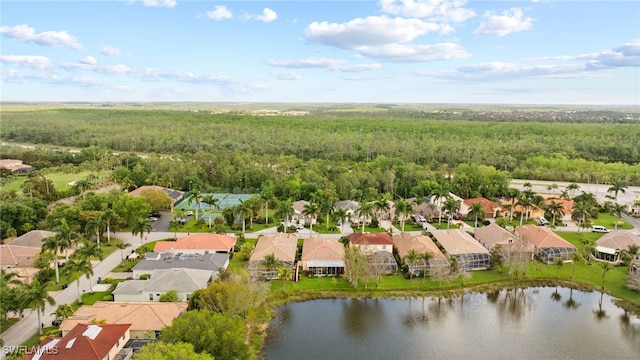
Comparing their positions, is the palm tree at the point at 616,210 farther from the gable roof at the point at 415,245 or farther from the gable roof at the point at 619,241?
the gable roof at the point at 415,245

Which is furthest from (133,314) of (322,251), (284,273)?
(322,251)

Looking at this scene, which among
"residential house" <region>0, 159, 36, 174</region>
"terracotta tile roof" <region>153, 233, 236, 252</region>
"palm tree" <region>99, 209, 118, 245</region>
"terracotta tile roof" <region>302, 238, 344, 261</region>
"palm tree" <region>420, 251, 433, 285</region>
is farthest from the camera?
"residential house" <region>0, 159, 36, 174</region>

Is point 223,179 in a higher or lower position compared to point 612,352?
higher

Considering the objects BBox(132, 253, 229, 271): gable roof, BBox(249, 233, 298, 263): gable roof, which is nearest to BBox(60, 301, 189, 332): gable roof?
BBox(132, 253, 229, 271): gable roof

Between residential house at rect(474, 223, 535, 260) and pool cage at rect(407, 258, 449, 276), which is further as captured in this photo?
pool cage at rect(407, 258, 449, 276)

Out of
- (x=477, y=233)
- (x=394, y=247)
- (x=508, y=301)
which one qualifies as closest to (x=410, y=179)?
(x=477, y=233)

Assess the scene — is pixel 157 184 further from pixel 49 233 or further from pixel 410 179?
pixel 410 179

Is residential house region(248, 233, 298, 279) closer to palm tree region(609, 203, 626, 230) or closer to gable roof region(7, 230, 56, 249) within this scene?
gable roof region(7, 230, 56, 249)

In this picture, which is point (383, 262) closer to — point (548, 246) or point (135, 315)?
point (548, 246)
